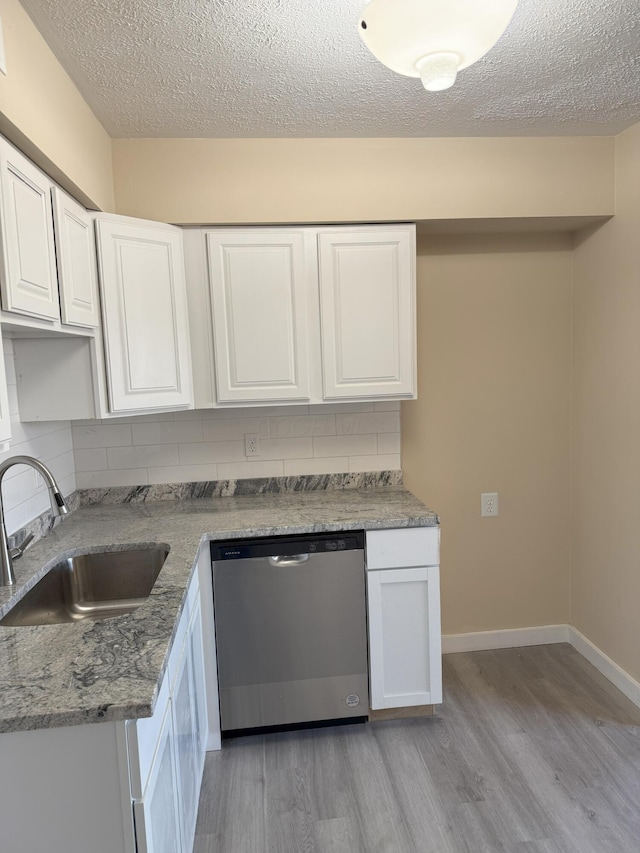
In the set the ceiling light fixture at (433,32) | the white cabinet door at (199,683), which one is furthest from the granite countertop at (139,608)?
the ceiling light fixture at (433,32)

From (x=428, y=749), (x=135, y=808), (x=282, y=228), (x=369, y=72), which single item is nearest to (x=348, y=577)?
(x=428, y=749)

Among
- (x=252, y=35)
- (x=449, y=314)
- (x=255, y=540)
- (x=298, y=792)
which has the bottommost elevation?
(x=298, y=792)

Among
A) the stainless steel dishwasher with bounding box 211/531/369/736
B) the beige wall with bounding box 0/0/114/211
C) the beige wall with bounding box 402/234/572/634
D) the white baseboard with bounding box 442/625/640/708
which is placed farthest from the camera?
the white baseboard with bounding box 442/625/640/708

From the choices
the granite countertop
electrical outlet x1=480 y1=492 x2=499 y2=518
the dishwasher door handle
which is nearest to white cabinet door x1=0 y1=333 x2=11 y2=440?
the granite countertop

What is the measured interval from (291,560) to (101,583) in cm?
69

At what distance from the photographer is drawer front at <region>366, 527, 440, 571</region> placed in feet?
7.39

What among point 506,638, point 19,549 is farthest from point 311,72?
point 506,638

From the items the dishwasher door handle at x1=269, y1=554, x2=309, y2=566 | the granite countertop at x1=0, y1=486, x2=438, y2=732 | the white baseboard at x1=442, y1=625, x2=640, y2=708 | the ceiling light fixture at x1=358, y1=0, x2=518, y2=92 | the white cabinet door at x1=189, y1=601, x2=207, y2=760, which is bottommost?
the white baseboard at x1=442, y1=625, x2=640, y2=708

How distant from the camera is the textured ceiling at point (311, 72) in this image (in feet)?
5.01

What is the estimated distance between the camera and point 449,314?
2.84 m

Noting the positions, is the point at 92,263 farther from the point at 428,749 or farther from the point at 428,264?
the point at 428,749

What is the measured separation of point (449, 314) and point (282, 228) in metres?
0.96

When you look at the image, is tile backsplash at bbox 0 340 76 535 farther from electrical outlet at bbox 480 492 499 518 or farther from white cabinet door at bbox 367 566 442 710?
electrical outlet at bbox 480 492 499 518

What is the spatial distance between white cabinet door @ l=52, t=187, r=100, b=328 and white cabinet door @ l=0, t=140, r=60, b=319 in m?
0.04
